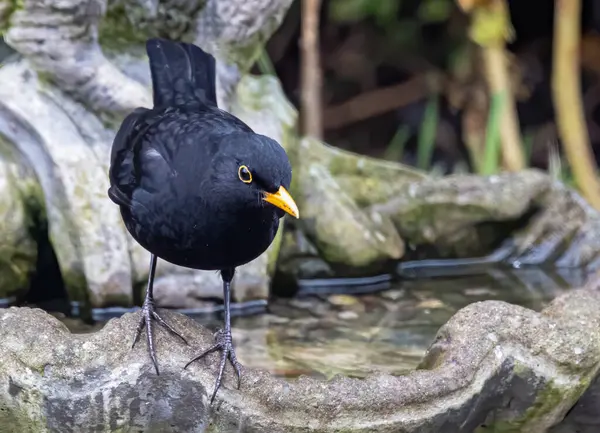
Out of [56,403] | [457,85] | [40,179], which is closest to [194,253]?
[56,403]

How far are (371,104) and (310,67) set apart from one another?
1.59 m

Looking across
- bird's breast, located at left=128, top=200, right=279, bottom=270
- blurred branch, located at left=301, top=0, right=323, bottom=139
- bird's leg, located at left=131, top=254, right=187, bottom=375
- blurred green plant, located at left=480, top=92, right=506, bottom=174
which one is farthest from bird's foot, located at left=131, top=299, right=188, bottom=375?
blurred branch, located at left=301, top=0, right=323, bottom=139

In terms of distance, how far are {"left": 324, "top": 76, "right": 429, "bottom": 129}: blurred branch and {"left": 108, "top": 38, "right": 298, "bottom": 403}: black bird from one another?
15.3 feet

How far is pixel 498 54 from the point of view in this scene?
5.80m

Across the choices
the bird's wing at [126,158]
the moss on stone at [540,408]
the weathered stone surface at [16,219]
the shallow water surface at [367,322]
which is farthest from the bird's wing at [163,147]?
the moss on stone at [540,408]

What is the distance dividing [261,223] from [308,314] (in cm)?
125

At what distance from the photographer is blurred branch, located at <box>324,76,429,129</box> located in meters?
7.79

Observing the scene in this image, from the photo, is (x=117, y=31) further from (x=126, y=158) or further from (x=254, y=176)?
(x=254, y=176)

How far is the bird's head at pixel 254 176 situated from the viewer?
2.64 m

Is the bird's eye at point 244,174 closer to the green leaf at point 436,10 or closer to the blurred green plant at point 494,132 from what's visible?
the blurred green plant at point 494,132

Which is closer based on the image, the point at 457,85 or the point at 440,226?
the point at 440,226

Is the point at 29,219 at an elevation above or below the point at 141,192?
below

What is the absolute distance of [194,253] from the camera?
280 cm

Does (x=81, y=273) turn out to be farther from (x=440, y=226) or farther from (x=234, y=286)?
(x=440, y=226)
